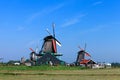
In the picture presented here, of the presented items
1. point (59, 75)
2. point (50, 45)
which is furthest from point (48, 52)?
point (59, 75)

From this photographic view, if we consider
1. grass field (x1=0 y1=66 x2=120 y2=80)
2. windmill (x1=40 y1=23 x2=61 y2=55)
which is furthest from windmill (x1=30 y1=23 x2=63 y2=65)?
grass field (x1=0 y1=66 x2=120 y2=80)

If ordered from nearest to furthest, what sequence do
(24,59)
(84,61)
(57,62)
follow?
(57,62)
(84,61)
(24,59)

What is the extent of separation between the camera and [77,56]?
124m

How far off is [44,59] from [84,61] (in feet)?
69.1

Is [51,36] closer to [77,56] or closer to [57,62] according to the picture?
[57,62]

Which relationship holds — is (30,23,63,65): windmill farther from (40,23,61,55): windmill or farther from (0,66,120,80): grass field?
(0,66,120,80): grass field

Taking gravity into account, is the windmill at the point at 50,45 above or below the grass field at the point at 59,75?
above

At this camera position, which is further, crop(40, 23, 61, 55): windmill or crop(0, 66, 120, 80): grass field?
crop(40, 23, 61, 55): windmill

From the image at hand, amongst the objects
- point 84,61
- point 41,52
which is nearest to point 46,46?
point 41,52

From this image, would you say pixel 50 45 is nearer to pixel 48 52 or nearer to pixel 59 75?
pixel 48 52

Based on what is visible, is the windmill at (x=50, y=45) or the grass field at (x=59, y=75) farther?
the windmill at (x=50, y=45)

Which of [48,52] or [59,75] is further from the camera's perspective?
[48,52]

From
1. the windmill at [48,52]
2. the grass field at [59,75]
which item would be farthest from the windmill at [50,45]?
the grass field at [59,75]

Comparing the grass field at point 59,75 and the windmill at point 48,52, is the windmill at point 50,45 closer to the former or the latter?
the windmill at point 48,52
